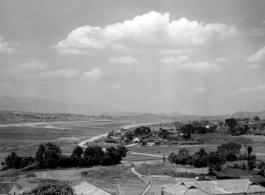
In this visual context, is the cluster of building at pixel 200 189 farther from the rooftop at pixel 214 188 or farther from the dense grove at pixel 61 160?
the dense grove at pixel 61 160

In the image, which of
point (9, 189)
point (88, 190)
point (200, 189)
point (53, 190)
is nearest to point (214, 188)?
point (200, 189)

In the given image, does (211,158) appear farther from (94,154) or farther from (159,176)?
(94,154)

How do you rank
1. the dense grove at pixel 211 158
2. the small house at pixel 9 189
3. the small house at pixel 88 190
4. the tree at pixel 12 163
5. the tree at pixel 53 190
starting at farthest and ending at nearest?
the tree at pixel 12 163, the dense grove at pixel 211 158, the small house at pixel 9 189, the small house at pixel 88 190, the tree at pixel 53 190

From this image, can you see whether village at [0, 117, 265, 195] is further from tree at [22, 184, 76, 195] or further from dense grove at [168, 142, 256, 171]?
tree at [22, 184, 76, 195]

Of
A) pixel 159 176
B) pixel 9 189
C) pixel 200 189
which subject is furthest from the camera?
pixel 159 176

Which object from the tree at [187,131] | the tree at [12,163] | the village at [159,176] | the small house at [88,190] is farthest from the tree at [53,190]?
the tree at [187,131]

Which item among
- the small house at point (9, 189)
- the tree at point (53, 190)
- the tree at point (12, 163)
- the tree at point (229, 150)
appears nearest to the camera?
the tree at point (53, 190)

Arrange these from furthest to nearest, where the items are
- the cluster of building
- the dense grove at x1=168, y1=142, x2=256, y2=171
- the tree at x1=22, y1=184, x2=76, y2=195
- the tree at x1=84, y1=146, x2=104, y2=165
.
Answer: the tree at x1=84, y1=146, x2=104, y2=165, the dense grove at x1=168, y1=142, x2=256, y2=171, the cluster of building, the tree at x1=22, y1=184, x2=76, y2=195

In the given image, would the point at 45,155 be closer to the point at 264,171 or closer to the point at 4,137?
the point at 264,171

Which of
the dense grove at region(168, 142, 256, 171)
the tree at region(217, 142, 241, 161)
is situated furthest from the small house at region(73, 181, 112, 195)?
the tree at region(217, 142, 241, 161)

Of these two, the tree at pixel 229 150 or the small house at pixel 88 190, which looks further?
the tree at pixel 229 150

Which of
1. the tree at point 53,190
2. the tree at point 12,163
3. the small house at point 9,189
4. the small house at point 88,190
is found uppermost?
the tree at point 53,190

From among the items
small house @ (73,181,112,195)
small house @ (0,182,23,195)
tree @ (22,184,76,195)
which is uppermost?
tree @ (22,184,76,195)
